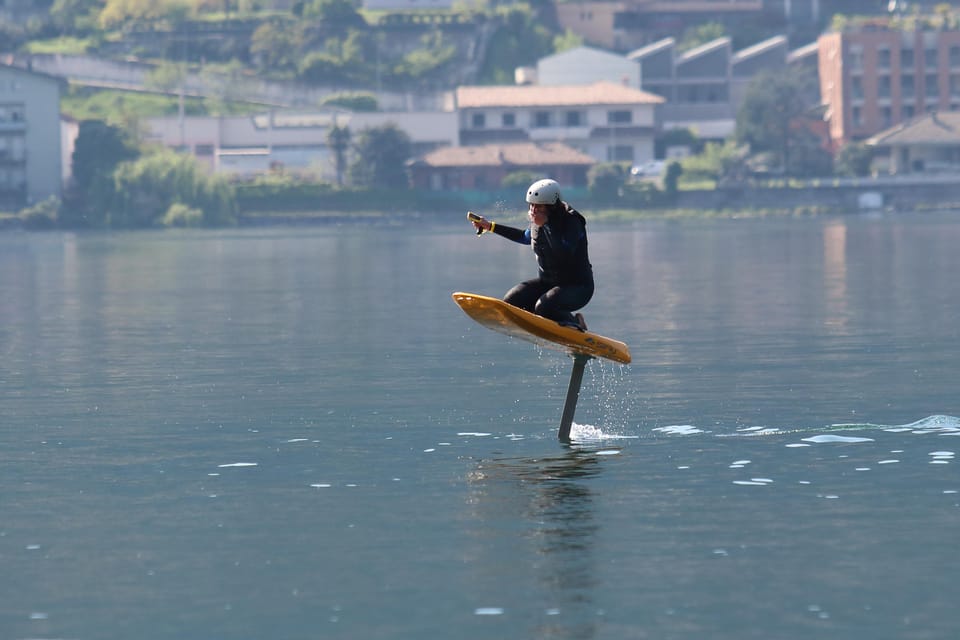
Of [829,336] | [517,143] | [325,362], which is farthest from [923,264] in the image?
[517,143]

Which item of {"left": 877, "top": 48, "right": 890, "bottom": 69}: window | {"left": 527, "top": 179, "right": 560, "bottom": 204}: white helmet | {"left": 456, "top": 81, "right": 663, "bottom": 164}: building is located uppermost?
{"left": 877, "top": 48, "right": 890, "bottom": 69}: window

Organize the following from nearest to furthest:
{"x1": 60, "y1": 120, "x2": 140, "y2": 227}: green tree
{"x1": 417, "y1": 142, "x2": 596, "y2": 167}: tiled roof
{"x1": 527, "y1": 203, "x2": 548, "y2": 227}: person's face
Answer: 1. {"x1": 527, "y1": 203, "x2": 548, "y2": 227}: person's face
2. {"x1": 60, "y1": 120, "x2": 140, "y2": 227}: green tree
3. {"x1": 417, "y1": 142, "x2": 596, "y2": 167}: tiled roof

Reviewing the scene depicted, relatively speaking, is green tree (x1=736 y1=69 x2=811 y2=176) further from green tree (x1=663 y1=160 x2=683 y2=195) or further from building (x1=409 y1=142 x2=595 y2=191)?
building (x1=409 y1=142 x2=595 y2=191)

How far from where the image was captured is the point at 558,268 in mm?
24562

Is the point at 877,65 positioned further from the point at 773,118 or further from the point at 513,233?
the point at 513,233

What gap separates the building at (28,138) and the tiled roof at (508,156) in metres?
35.1

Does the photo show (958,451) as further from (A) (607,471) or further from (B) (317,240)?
(B) (317,240)

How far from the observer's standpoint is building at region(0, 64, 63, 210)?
589 feet

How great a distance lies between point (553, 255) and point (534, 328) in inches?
39.4

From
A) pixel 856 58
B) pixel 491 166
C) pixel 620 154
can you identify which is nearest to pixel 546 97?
pixel 620 154

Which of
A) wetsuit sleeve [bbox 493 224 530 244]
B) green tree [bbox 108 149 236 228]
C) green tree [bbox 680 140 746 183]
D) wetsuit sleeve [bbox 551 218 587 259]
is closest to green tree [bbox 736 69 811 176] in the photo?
green tree [bbox 680 140 746 183]

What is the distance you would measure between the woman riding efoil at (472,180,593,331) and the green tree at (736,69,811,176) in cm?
16153

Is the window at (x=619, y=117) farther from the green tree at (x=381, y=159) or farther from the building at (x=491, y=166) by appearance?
the green tree at (x=381, y=159)

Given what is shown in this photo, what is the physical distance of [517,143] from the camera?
192 meters
